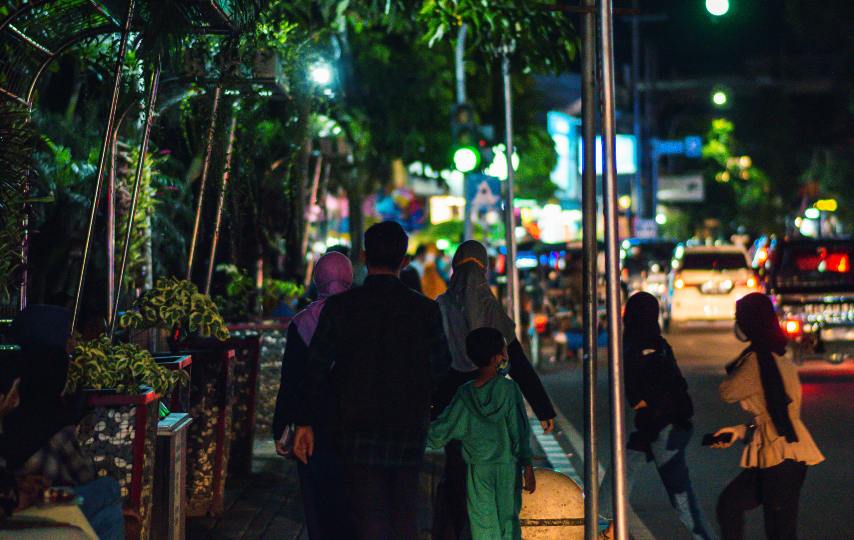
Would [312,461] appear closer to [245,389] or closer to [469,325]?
[469,325]

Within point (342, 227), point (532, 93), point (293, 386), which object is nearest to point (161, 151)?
point (293, 386)

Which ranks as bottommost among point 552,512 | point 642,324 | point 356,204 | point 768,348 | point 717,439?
point 552,512

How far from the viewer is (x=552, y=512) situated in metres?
7.85

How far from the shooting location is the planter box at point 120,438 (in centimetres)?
697

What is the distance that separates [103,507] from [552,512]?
108 inches

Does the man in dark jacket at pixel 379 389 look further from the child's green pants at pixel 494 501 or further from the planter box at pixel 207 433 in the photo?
the planter box at pixel 207 433

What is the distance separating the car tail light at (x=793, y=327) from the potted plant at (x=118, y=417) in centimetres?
1585

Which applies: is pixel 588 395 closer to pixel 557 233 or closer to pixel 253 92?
pixel 253 92

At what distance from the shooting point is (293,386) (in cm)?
714

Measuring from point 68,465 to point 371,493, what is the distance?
1.25 metres

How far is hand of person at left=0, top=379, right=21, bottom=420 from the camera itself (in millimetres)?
5379

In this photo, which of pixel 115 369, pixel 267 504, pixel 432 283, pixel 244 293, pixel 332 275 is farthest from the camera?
pixel 432 283

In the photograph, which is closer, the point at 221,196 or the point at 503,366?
the point at 503,366

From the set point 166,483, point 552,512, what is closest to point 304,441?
point 166,483
